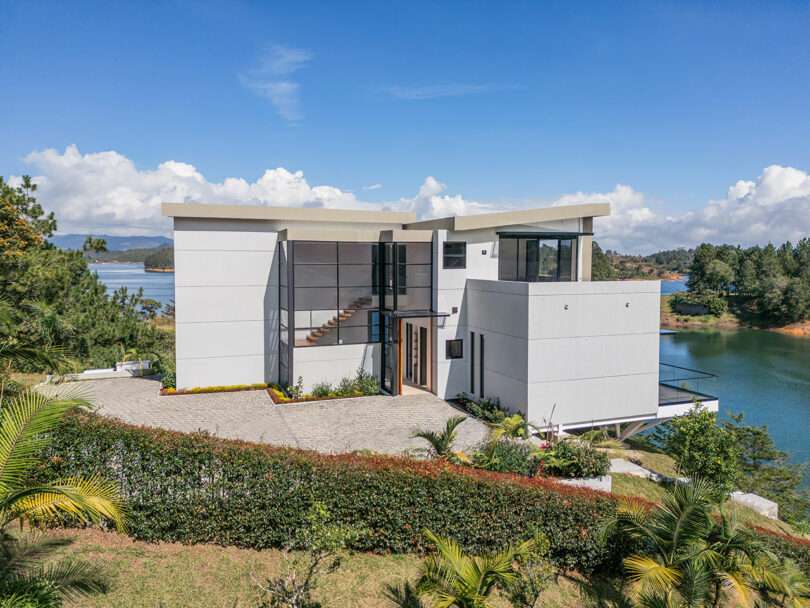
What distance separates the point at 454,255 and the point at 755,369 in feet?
105

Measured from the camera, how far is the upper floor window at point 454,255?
52.2 feet

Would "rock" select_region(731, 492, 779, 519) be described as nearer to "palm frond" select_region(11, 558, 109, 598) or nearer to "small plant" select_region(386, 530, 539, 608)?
"small plant" select_region(386, 530, 539, 608)

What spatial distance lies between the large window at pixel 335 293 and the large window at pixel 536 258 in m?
3.98

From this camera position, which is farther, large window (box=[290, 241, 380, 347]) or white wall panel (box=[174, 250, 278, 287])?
large window (box=[290, 241, 380, 347])

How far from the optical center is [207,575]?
6.41 metres

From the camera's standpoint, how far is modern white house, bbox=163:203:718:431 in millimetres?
14438

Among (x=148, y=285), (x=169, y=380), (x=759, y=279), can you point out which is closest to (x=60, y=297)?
(x=169, y=380)

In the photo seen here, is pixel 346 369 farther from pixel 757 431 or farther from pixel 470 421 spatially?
pixel 757 431

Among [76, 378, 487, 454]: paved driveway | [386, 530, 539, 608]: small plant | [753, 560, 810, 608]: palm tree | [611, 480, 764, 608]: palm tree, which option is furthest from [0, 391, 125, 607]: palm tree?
[753, 560, 810, 608]: palm tree

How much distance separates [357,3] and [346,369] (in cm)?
1037

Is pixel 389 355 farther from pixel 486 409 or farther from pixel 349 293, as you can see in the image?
pixel 486 409

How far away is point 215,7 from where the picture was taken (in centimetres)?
1308

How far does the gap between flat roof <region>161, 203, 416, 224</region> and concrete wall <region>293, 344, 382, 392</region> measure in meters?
3.97

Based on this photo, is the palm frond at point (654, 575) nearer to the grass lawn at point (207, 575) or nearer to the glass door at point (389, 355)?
the grass lawn at point (207, 575)
